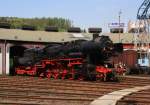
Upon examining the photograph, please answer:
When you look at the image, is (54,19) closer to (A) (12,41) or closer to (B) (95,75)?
(A) (12,41)

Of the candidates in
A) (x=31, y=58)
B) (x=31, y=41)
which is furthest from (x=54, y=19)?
(x=31, y=58)

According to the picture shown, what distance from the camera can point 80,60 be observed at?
30.0m

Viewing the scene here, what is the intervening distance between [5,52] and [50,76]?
1553cm

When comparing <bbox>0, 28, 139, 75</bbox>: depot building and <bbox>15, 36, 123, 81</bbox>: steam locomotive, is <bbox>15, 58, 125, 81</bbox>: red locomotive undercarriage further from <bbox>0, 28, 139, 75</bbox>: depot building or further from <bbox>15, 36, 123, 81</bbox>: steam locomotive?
<bbox>0, 28, 139, 75</bbox>: depot building

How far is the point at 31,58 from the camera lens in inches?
1383

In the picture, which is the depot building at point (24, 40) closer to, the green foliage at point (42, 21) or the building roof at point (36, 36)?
the building roof at point (36, 36)

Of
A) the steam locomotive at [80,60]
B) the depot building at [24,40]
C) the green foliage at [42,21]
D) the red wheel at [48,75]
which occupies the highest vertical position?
the green foliage at [42,21]

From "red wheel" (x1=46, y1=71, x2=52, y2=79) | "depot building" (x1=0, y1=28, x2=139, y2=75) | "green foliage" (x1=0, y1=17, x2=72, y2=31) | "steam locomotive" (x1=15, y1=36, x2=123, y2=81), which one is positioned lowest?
"red wheel" (x1=46, y1=71, x2=52, y2=79)

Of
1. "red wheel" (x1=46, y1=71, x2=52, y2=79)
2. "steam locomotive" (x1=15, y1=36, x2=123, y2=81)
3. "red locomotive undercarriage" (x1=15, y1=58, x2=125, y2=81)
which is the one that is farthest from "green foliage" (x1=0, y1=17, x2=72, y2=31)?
"red wheel" (x1=46, y1=71, x2=52, y2=79)

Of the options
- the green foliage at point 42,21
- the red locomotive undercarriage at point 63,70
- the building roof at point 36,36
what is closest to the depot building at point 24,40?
the building roof at point 36,36

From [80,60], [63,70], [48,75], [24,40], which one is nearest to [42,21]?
[24,40]

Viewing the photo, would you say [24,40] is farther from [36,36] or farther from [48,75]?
[48,75]

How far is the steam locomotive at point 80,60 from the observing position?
28.9m

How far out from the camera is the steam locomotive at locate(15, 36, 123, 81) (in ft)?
94.9
